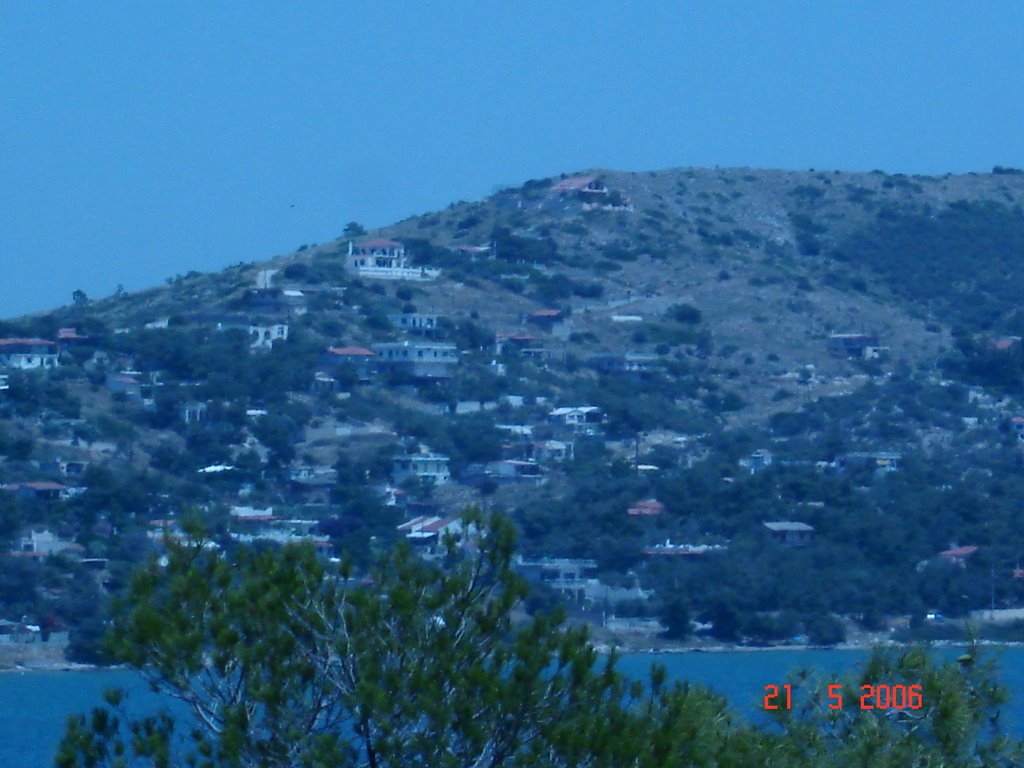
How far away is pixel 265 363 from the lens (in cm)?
4606

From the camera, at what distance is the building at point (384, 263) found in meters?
58.6

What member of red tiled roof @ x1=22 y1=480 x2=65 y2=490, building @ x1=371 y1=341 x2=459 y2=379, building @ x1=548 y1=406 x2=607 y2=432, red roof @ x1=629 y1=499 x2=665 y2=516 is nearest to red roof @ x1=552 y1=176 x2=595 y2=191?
building @ x1=371 y1=341 x2=459 y2=379

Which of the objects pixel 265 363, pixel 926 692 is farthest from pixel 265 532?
pixel 926 692

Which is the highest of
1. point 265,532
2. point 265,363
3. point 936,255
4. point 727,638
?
point 936,255

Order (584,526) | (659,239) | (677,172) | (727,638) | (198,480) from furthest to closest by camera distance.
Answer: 1. (677,172)
2. (659,239)
3. (198,480)
4. (584,526)
5. (727,638)

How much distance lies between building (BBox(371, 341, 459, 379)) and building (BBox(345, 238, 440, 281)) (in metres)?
9.26

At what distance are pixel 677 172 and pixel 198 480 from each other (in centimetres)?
4111

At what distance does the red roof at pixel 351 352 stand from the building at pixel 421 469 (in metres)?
8.38

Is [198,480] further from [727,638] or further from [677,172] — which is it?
[677,172]

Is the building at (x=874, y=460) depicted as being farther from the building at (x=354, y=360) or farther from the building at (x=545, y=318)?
the building at (x=545, y=318)

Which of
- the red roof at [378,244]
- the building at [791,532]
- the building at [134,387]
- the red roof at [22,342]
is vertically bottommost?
the building at [791,532]

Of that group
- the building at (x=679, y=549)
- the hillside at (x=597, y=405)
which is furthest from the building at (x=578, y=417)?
the building at (x=679, y=549)
